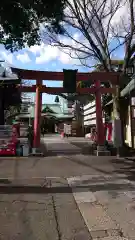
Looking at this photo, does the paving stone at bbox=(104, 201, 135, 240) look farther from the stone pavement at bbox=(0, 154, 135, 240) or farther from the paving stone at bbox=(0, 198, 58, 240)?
the paving stone at bbox=(0, 198, 58, 240)

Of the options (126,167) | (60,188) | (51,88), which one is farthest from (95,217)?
(51,88)

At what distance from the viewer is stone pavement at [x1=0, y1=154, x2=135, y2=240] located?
5.56m

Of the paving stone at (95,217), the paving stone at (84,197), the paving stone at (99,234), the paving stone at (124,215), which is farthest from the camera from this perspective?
the paving stone at (84,197)

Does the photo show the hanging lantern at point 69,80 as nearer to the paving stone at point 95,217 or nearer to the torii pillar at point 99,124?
the torii pillar at point 99,124

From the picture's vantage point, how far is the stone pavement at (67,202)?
18.2ft

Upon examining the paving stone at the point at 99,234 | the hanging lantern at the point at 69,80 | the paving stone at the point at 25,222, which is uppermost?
the hanging lantern at the point at 69,80

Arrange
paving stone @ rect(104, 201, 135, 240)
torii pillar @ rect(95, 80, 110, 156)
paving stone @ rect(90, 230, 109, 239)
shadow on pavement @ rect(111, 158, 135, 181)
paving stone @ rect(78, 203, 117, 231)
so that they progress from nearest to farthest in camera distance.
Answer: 1. paving stone @ rect(90, 230, 109, 239)
2. paving stone @ rect(104, 201, 135, 240)
3. paving stone @ rect(78, 203, 117, 231)
4. shadow on pavement @ rect(111, 158, 135, 181)
5. torii pillar @ rect(95, 80, 110, 156)

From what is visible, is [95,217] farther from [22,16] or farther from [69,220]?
[22,16]

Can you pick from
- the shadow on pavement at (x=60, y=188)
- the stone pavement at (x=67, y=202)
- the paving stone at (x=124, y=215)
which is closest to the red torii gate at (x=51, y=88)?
the stone pavement at (x=67, y=202)

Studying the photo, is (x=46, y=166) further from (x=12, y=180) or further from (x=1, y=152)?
(x=1, y=152)

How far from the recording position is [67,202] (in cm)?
759

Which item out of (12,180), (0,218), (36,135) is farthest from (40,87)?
(0,218)

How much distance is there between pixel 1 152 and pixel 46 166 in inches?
169

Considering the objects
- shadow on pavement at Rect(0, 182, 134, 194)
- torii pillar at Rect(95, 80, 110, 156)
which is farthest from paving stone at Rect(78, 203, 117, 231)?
torii pillar at Rect(95, 80, 110, 156)
